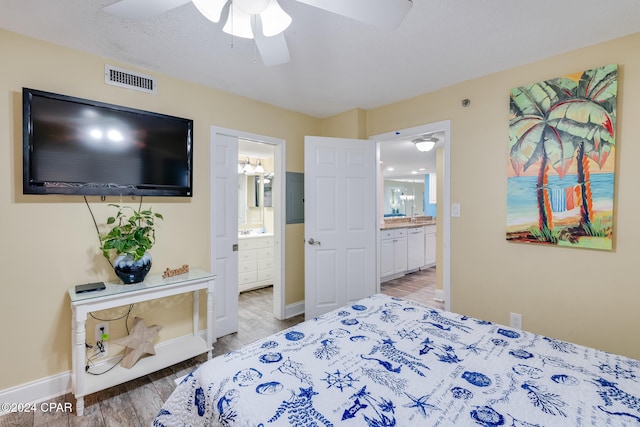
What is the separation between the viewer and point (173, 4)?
50.6 inches

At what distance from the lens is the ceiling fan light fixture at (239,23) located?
140cm

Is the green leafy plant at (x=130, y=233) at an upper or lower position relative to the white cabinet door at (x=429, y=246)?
upper

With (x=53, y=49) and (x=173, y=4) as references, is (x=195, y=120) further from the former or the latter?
(x=173, y=4)

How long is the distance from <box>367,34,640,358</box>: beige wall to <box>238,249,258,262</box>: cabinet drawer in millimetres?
2770

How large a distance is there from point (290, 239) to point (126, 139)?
1.89 metres

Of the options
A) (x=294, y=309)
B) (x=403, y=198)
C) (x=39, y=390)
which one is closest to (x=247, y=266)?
(x=294, y=309)

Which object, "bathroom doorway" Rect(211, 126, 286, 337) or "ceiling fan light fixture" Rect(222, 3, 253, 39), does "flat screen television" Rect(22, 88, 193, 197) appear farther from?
"ceiling fan light fixture" Rect(222, 3, 253, 39)

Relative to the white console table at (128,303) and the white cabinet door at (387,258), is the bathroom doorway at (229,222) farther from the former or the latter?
the white cabinet door at (387,258)

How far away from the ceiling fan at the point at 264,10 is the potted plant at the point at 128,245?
1.41 m

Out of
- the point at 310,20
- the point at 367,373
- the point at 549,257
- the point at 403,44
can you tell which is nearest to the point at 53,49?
the point at 310,20

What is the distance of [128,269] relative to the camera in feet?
6.93

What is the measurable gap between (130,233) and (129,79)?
4.00 ft

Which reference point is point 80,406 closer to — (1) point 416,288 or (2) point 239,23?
(2) point 239,23

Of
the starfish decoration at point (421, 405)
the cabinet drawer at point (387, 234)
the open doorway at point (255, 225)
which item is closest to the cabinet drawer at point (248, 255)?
the open doorway at point (255, 225)
